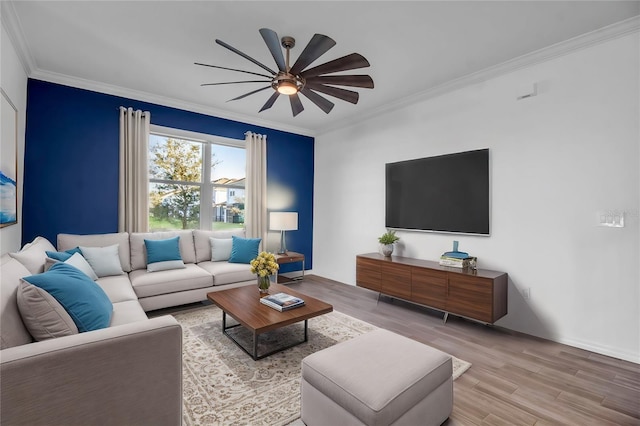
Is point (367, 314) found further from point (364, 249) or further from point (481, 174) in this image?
point (481, 174)

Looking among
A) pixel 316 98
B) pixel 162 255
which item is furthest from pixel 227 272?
pixel 316 98

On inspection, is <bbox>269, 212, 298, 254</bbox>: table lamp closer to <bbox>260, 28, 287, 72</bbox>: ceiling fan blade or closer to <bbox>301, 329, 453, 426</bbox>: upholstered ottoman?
<bbox>260, 28, 287, 72</bbox>: ceiling fan blade

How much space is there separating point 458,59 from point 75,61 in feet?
13.4

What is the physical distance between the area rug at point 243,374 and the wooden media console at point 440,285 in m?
0.73

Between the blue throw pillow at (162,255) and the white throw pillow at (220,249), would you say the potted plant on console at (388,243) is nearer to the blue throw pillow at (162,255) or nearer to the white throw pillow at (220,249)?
the white throw pillow at (220,249)

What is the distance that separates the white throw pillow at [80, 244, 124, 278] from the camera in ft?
10.7

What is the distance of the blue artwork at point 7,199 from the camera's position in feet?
8.04

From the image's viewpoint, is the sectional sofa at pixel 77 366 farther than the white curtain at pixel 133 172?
No

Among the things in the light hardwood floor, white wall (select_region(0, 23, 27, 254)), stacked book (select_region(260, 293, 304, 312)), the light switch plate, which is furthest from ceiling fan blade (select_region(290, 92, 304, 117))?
the light switch plate

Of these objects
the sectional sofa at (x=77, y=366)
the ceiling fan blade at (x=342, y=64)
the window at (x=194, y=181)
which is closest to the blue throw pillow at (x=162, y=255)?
the window at (x=194, y=181)

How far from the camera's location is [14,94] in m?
2.87

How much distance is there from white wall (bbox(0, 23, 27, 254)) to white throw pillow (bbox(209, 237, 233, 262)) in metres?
2.02

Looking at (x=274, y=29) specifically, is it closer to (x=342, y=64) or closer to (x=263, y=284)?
A: (x=342, y=64)

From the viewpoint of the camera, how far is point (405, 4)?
2301 mm
